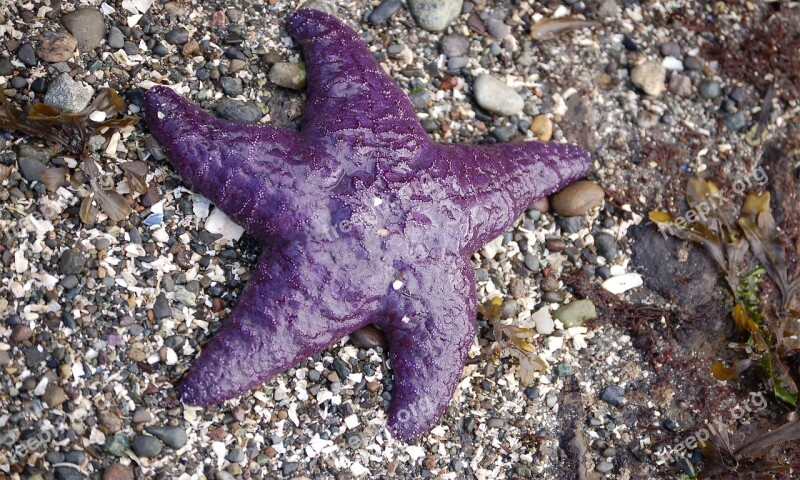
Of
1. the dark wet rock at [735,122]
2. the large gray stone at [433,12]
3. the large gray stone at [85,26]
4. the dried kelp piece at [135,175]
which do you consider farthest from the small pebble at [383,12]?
the dark wet rock at [735,122]

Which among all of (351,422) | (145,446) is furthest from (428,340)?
(145,446)

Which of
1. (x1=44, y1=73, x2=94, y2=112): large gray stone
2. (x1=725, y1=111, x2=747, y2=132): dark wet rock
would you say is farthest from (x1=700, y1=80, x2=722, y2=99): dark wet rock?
(x1=44, y1=73, x2=94, y2=112): large gray stone

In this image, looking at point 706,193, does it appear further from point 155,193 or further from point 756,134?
point 155,193

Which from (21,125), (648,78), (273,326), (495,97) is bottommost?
(273,326)

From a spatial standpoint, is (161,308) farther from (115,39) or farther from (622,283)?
(622,283)

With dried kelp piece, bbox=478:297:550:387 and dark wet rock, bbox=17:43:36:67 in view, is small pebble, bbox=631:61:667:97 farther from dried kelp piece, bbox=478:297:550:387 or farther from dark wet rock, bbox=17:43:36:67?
dark wet rock, bbox=17:43:36:67

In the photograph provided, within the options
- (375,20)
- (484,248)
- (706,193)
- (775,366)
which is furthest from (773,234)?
(375,20)

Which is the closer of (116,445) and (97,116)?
(116,445)
